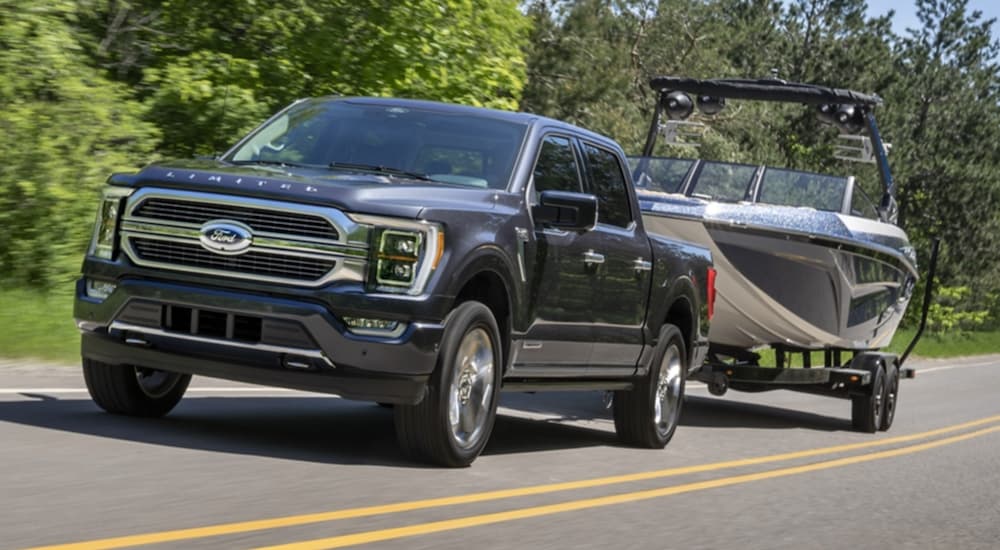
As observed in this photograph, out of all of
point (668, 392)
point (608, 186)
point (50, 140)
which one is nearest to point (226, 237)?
point (608, 186)

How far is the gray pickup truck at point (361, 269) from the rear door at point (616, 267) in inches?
11.6

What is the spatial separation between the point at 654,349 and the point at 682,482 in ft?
6.47

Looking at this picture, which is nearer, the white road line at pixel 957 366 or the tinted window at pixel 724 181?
the tinted window at pixel 724 181

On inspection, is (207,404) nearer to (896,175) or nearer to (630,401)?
(630,401)

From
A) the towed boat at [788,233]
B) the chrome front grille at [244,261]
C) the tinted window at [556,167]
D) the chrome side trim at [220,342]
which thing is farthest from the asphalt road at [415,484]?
the towed boat at [788,233]

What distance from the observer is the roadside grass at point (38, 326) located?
12836 millimetres

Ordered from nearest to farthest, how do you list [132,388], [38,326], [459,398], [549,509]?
[549,509] < [459,398] < [132,388] < [38,326]

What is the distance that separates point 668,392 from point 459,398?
356 cm

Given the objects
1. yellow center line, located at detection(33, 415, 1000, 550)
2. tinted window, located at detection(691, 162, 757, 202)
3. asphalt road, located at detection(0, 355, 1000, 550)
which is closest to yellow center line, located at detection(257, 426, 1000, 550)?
asphalt road, located at detection(0, 355, 1000, 550)

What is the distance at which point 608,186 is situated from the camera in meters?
11.1

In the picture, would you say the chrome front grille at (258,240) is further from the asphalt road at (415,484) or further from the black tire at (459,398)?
the asphalt road at (415,484)

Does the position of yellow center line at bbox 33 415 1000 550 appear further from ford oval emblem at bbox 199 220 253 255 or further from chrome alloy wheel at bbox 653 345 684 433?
ford oval emblem at bbox 199 220 253 255

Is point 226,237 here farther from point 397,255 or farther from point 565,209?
point 565,209

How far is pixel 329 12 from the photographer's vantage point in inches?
832
